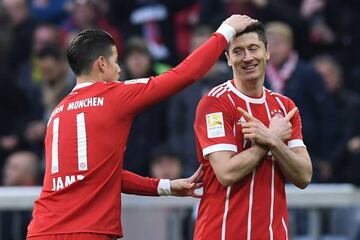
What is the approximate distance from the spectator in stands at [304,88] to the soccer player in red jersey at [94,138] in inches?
182

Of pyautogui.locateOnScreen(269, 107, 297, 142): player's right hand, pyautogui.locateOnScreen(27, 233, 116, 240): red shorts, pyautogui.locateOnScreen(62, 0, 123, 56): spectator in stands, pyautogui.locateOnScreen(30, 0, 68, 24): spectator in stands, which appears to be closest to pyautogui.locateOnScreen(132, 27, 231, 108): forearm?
pyautogui.locateOnScreen(269, 107, 297, 142): player's right hand

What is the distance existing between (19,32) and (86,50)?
7.31 m

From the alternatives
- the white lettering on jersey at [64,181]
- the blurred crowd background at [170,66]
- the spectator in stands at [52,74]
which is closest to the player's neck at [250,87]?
the white lettering on jersey at [64,181]

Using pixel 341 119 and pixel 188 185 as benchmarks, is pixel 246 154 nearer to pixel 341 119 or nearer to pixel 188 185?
pixel 188 185

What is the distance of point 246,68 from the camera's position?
8.05 metres

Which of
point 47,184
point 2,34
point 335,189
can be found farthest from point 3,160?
point 47,184

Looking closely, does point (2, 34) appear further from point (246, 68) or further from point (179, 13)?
point (246, 68)

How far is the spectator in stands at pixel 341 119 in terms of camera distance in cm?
1302

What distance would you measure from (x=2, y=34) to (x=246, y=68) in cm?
757

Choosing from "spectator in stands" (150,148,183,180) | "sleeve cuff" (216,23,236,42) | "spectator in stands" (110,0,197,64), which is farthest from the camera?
"spectator in stands" (110,0,197,64)

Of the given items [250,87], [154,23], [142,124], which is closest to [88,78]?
[250,87]

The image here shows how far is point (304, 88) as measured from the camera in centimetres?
1280

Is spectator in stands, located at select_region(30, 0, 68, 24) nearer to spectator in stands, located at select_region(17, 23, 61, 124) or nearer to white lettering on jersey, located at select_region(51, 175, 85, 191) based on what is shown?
spectator in stands, located at select_region(17, 23, 61, 124)

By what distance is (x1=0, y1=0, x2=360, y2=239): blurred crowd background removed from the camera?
12820 millimetres
